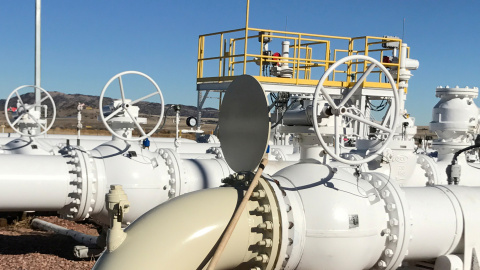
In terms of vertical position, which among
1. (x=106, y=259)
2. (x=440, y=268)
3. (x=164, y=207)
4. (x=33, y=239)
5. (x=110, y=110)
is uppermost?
(x=110, y=110)

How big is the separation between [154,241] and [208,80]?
665 centimetres

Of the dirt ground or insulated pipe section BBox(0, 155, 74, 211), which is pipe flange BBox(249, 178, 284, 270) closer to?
insulated pipe section BBox(0, 155, 74, 211)

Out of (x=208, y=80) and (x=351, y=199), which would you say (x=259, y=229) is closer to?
(x=351, y=199)

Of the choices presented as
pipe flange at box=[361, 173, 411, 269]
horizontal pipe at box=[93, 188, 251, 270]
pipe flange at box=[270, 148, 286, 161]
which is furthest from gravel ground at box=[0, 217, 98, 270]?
pipe flange at box=[361, 173, 411, 269]

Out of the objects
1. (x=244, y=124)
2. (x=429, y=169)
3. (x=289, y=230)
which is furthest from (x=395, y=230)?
(x=429, y=169)

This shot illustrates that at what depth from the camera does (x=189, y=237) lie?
296 cm

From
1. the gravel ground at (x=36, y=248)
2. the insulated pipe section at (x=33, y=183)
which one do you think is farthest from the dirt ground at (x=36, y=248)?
the insulated pipe section at (x=33, y=183)

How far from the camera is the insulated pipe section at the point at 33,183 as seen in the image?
523cm

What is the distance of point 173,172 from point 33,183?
1.50 metres

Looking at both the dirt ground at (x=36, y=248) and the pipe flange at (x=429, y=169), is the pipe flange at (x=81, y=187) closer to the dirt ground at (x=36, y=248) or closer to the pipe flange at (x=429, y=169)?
the dirt ground at (x=36, y=248)

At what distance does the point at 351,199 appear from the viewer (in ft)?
11.8

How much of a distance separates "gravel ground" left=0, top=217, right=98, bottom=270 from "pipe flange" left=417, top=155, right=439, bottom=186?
427cm

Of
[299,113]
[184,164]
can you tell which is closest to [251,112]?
[299,113]

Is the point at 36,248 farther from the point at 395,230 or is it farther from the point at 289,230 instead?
the point at 395,230
